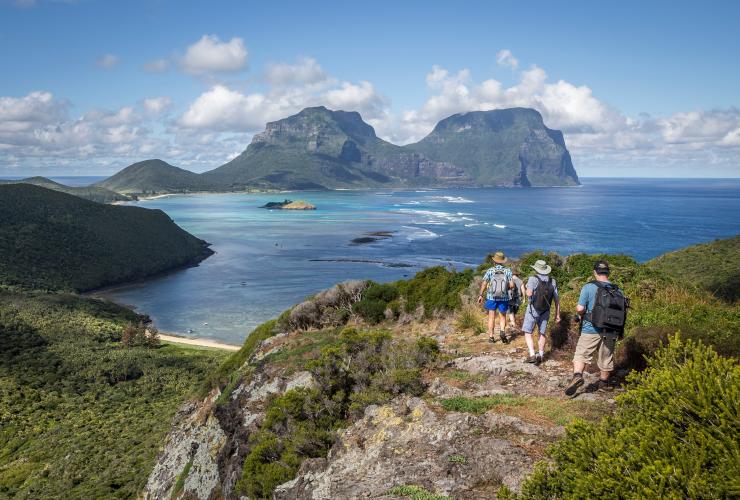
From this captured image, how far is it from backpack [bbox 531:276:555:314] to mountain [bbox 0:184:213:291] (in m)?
79.2

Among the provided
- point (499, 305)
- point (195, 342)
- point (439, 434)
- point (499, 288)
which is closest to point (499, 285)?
point (499, 288)

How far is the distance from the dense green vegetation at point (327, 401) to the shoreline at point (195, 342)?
125 feet

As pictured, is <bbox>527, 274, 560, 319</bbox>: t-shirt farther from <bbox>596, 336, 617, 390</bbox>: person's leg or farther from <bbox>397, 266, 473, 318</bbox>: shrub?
<bbox>397, 266, 473, 318</bbox>: shrub

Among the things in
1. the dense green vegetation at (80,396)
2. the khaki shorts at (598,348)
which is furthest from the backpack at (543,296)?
the dense green vegetation at (80,396)

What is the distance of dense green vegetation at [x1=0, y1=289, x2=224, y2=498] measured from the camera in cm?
2152

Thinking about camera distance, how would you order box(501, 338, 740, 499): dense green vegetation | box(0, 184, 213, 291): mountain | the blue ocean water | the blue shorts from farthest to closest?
box(0, 184, 213, 291): mountain → the blue ocean water → the blue shorts → box(501, 338, 740, 499): dense green vegetation

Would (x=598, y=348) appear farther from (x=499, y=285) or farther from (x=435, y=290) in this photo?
(x=435, y=290)

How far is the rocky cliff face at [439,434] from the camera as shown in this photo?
256 inches

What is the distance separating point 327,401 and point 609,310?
5.71 meters

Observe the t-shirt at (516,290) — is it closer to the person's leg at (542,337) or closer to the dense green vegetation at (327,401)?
the person's leg at (542,337)

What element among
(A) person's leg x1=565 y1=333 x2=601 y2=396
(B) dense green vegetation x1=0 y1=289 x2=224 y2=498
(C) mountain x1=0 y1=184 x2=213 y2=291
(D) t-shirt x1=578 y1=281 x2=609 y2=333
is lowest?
(B) dense green vegetation x1=0 y1=289 x2=224 y2=498

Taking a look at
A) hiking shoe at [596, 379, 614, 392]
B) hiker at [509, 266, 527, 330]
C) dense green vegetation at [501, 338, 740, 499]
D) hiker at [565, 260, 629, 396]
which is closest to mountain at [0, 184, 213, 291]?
hiker at [509, 266, 527, 330]

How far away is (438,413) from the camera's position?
8242mm

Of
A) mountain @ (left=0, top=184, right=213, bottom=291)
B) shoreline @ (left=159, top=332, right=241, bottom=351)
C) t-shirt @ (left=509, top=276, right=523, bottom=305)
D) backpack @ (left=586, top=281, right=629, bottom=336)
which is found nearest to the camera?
backpack @ (left=586, top=281, right=629, bottom=336)
